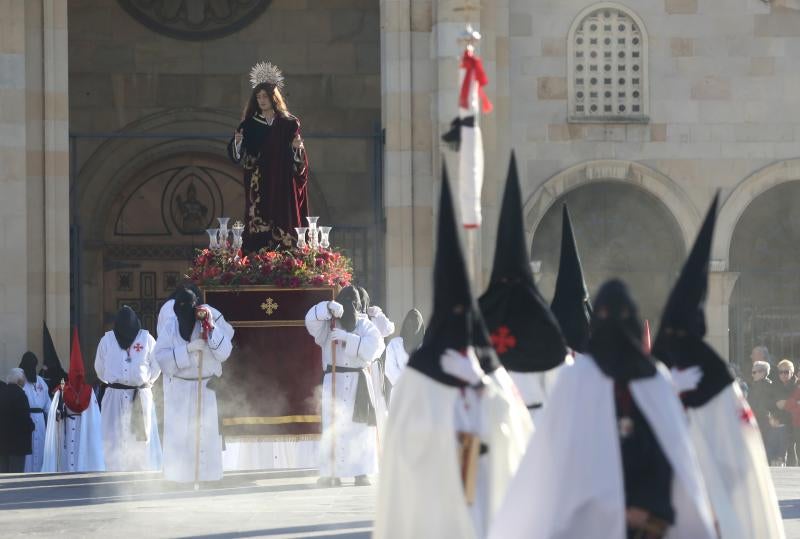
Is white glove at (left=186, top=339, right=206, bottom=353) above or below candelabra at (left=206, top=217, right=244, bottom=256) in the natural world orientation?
below

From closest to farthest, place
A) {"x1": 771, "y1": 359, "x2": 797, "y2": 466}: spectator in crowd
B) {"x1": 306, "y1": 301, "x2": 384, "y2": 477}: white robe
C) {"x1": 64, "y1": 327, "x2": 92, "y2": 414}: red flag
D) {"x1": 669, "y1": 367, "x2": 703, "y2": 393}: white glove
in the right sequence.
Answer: {"x1": 669, "y1": 367, "x2": 703, "y2": 393}: white glove
{"x1": 306, "y1": 301, "x2": 384, "y2": 477}: white robe
{"x1": 771, "y1": 359, "x2": 797, "y2": 466}: spectator in crowd
{"x1": 64, "y1": 327, "x2": 92, "y2": 414}: red flag

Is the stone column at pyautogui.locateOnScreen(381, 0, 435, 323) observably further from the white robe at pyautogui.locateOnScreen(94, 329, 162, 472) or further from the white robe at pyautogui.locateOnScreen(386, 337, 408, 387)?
the white robe at pyautogui.locateOnScreen(94, 329, 162, 472)

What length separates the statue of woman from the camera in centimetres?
1698

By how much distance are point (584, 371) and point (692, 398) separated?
1477 millimetres

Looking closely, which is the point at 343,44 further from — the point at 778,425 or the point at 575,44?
the point at 778,425

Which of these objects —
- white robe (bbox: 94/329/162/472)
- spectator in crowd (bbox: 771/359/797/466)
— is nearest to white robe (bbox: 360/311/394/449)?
white robe (bbox: 94/329/162/472)

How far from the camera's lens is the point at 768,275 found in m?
22.1

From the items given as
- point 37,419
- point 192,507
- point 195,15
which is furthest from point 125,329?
point 195,15

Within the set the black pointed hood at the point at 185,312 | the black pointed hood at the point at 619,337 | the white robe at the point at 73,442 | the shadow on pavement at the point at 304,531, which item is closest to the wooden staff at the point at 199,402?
the black pointed hood at the point at 185,312

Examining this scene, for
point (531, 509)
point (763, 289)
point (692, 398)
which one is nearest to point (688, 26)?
point (763, 289)

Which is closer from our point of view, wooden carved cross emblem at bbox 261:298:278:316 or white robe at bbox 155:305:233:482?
white robe at bbox 155:305:233:482

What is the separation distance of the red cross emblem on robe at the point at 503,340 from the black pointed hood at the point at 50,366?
9.59 m

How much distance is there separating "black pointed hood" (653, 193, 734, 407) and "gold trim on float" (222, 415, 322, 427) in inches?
276

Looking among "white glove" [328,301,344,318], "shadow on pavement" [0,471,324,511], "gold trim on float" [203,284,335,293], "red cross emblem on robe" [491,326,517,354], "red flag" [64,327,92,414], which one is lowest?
"shadow on pavement" [0,471,324,511]
